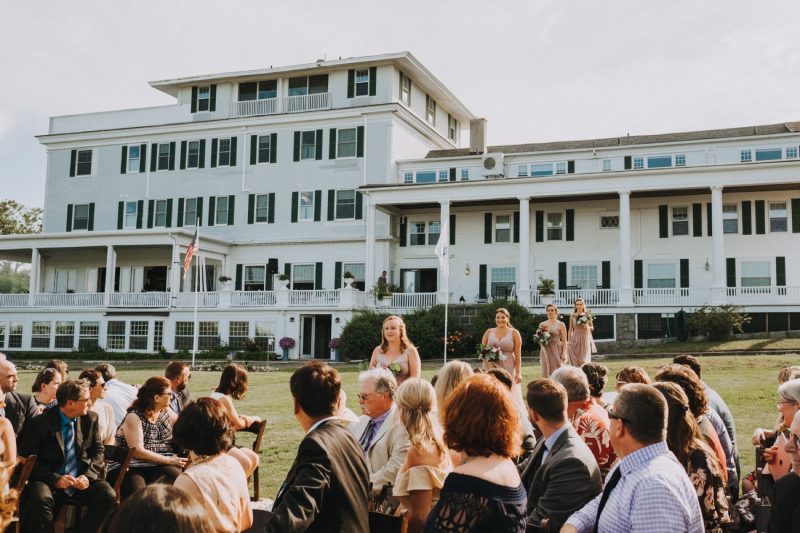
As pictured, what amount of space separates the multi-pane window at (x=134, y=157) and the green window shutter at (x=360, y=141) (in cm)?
1352

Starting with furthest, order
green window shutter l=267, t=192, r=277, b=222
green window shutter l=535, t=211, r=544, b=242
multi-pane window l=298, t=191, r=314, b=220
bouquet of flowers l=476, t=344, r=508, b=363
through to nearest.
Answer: green window shutter l=267, t=192, r=277, b=222, multi-pane window l=298, t=191, r=314, b=220, green window shutter l=535, t=211, r=544, b=242, bouquet of flowers l=476, t=344, r=508, b=363

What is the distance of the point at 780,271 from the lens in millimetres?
31656

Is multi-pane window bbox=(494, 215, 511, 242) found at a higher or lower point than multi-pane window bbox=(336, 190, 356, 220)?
lower

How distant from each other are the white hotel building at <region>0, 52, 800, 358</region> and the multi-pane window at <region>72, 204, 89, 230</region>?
179 millimetres

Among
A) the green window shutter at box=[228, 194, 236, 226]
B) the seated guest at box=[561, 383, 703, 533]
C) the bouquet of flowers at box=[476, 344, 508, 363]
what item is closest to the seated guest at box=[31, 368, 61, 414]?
the seated guest at box=[561, 383, 703, 533]

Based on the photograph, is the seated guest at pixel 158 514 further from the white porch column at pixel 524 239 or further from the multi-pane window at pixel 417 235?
the multi-pane window at pixel 417 235

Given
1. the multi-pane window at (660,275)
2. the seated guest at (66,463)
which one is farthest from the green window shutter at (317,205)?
the seated guest at (66,463)

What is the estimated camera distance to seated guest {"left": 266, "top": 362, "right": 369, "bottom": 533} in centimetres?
370

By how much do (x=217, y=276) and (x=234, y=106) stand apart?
31.7 feet

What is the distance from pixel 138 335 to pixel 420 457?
34.4 meters

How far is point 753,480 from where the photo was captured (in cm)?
630

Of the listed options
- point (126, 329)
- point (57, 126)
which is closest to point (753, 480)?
point (126, 329)

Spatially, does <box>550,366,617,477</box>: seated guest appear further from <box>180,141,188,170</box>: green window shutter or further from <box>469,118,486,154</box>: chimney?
<box>180,141,188,170</box>: green window shutter

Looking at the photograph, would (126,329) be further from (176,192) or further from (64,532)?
(64,532)
